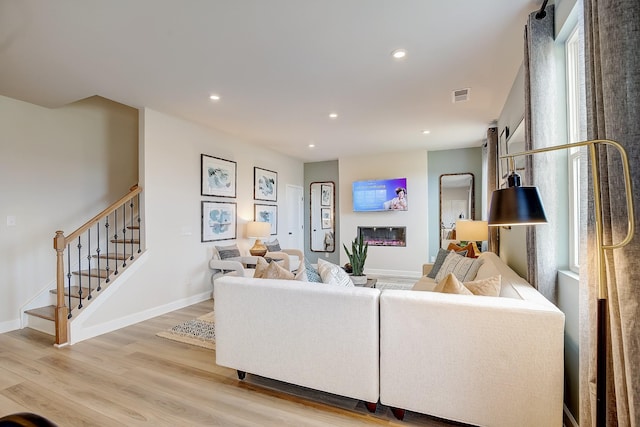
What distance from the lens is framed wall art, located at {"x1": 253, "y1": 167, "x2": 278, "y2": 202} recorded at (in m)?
5.92

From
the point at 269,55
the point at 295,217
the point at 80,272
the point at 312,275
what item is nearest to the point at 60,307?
the point at 80,272

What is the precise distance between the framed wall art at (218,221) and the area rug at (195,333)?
1449 mm

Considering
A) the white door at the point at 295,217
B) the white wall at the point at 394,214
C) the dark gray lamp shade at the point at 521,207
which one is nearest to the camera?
the dark gray lamp shade at the point at 521,207

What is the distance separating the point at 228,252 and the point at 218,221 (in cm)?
52

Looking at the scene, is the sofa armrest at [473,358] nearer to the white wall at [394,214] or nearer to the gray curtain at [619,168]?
the gray curtain at [619,168]

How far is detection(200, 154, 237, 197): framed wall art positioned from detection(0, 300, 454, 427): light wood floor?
2.46 m

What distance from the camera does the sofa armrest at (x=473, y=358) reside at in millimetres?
1553

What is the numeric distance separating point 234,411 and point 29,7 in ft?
9.54

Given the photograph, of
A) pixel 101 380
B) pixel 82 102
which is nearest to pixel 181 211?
pixel 82 102

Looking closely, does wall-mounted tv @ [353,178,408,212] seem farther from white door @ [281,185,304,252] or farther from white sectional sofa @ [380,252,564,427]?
white sectional sofa @ [380,252,564,427]

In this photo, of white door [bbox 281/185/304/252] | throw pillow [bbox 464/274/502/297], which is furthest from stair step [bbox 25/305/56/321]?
white door [bbox 281/185/304/252]

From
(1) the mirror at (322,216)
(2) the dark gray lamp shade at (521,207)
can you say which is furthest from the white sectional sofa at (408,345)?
(1) the mirror at (322,216)

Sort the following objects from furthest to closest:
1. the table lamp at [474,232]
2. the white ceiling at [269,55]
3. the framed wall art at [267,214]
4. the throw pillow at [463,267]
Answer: the framed wall art at [267,214] → the table lamp at [474,232] → the throw pillow at [463,267] → the white ceiling at [269,55]

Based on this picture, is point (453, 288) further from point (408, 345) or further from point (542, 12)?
point (542, 12)
